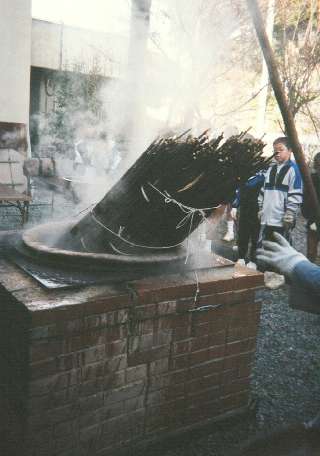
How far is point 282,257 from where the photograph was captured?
2477 mm

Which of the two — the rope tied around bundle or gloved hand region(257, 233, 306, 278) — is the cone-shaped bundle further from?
gloved hand region(257, 233, 306, 278)

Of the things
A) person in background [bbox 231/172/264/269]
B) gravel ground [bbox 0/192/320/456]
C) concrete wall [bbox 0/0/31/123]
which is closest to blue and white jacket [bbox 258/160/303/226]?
person in background [bbox 231/172/264/269]

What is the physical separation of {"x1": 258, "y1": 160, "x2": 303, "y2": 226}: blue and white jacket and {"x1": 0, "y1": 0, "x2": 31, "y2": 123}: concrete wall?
853 cm

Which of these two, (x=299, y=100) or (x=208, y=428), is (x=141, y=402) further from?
(x=299, y=100)

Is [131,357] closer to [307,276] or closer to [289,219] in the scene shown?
[307,276]

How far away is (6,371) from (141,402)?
2.72ft

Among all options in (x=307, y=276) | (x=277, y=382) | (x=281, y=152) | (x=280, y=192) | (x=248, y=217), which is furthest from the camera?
(x=248, y=217)

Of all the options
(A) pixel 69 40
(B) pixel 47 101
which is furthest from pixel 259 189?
(A) pixel 69 40

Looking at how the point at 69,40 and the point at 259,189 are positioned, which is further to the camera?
the point at 69,40

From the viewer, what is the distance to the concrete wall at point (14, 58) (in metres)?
11.7

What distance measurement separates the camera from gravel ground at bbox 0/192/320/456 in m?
2.86

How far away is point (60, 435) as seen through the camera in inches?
90.0

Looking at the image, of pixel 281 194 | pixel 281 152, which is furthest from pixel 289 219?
pixel 281 152

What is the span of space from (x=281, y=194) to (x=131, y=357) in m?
4.46
